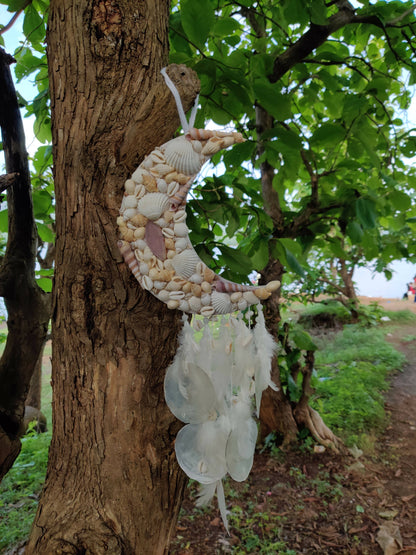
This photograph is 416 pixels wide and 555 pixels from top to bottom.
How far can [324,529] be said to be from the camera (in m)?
1.49

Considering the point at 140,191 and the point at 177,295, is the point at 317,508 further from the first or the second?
the point at 140,191

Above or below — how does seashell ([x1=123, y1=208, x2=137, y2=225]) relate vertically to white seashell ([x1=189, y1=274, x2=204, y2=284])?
above

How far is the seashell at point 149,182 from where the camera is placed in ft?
1.93

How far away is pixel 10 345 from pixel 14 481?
1094mm

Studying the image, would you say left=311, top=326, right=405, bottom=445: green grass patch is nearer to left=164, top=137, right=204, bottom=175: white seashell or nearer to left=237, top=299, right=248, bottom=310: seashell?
left=237, top=299, right=248, bottom=310: seashell

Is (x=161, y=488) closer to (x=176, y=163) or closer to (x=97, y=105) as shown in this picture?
(x=176, y=163)

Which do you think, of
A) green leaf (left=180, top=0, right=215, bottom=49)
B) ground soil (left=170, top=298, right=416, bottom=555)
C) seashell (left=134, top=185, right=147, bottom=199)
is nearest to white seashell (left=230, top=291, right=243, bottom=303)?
seashell (left=134, top=185, right=147, bottom=199)

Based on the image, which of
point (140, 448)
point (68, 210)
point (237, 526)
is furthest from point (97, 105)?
point (237, 526)

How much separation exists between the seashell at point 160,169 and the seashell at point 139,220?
0.07 metres

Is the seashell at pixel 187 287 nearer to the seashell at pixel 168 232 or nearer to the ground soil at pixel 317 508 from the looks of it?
the seashell at pixel 168 232

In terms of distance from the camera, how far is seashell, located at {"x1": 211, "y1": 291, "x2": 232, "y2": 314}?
0.60 m

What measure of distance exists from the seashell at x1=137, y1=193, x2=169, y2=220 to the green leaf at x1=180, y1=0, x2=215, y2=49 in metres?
0.38

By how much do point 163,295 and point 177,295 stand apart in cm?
2

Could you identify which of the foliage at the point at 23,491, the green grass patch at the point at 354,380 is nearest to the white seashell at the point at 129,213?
the foliage at the point at 23,491
